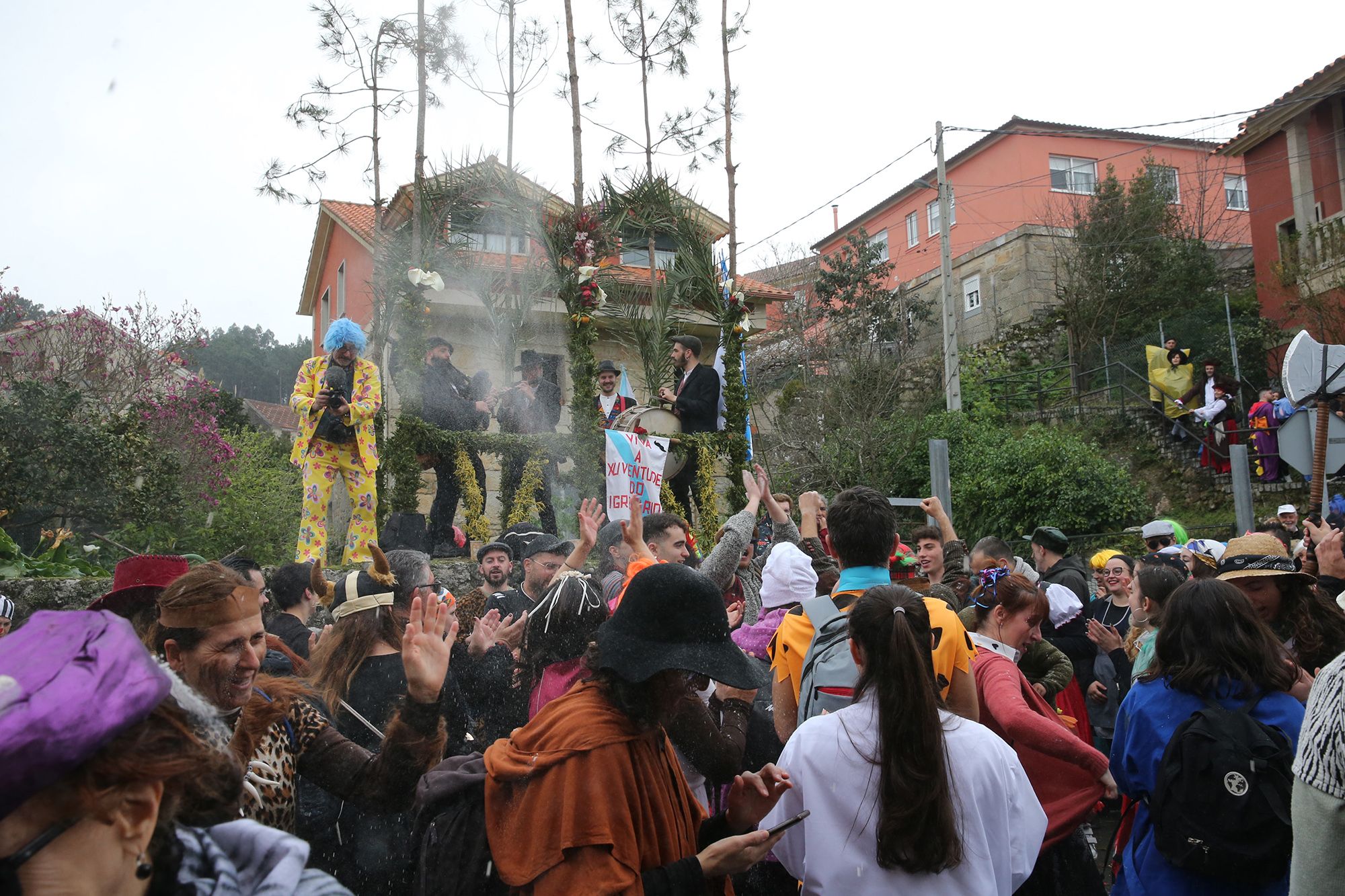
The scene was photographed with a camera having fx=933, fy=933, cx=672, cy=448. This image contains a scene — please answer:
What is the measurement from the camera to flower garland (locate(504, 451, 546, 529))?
9.24 metres

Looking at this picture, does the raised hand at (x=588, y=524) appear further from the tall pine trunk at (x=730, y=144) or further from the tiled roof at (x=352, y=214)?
the tiled roof at (x=352, y=214)

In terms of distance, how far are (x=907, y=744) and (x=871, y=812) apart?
0.20 meters

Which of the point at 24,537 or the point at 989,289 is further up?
the point at 989,289

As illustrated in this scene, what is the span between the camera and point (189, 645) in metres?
2.47

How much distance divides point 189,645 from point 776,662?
6.53 feet

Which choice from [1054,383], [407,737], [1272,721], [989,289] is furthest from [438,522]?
[989,289]

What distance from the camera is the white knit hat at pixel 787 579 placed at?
14.4 feet

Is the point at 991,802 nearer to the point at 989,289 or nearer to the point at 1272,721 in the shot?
the point at 1272,721

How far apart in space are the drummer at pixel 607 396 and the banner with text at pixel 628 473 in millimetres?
769

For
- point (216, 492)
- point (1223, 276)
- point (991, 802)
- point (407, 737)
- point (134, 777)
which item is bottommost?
point (991, 802)

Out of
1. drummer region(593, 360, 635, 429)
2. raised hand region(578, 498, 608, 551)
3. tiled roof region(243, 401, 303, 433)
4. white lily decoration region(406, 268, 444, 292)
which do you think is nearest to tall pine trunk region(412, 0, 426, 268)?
white lily decoration region(406, 268, 444, 292)

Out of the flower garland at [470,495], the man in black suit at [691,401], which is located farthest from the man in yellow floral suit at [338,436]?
the man in black suit at [691,401]

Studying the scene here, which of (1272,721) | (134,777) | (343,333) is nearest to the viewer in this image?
(134,777)

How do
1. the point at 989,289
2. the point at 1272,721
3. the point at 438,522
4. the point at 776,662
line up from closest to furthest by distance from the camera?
the point at 1272,721 → the point at 776,662 → the point at 438,522 → the point at 989,289
